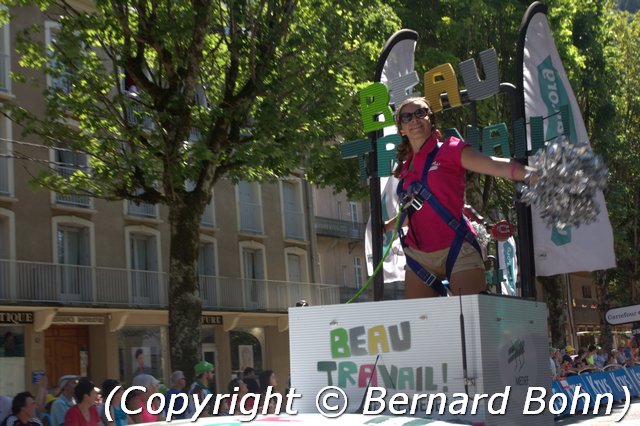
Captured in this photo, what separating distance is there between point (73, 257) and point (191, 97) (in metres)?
13.6

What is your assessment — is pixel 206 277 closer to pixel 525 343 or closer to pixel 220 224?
pixel 220 224

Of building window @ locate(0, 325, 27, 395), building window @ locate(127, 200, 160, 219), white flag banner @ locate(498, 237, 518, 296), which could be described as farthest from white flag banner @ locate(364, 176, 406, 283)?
building window @ locate(127, 200, 160, 219)

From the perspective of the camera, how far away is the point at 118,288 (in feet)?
102

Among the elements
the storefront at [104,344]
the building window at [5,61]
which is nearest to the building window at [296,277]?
the storefront at [104,344]

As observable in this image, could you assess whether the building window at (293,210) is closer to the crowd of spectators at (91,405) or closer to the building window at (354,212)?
the building window at (354,212)

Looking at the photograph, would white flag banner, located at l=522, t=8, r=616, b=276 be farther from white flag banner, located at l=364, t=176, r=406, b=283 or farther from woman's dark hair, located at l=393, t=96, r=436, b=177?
woman's dark hair, located at l=393, t=96, r=436, b=177

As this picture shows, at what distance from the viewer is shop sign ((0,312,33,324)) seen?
27356 mm

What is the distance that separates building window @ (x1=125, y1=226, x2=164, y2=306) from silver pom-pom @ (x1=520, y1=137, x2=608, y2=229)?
89.4 feet

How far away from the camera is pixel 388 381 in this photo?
17.3ft

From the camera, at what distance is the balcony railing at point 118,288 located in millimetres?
27734

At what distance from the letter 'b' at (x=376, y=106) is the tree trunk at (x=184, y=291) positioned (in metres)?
7.88

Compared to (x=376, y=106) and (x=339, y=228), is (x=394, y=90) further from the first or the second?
(x=339, y=228)

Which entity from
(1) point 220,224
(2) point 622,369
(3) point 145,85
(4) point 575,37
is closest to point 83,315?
(1) point 220,224

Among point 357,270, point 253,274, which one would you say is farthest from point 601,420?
point 357,270
